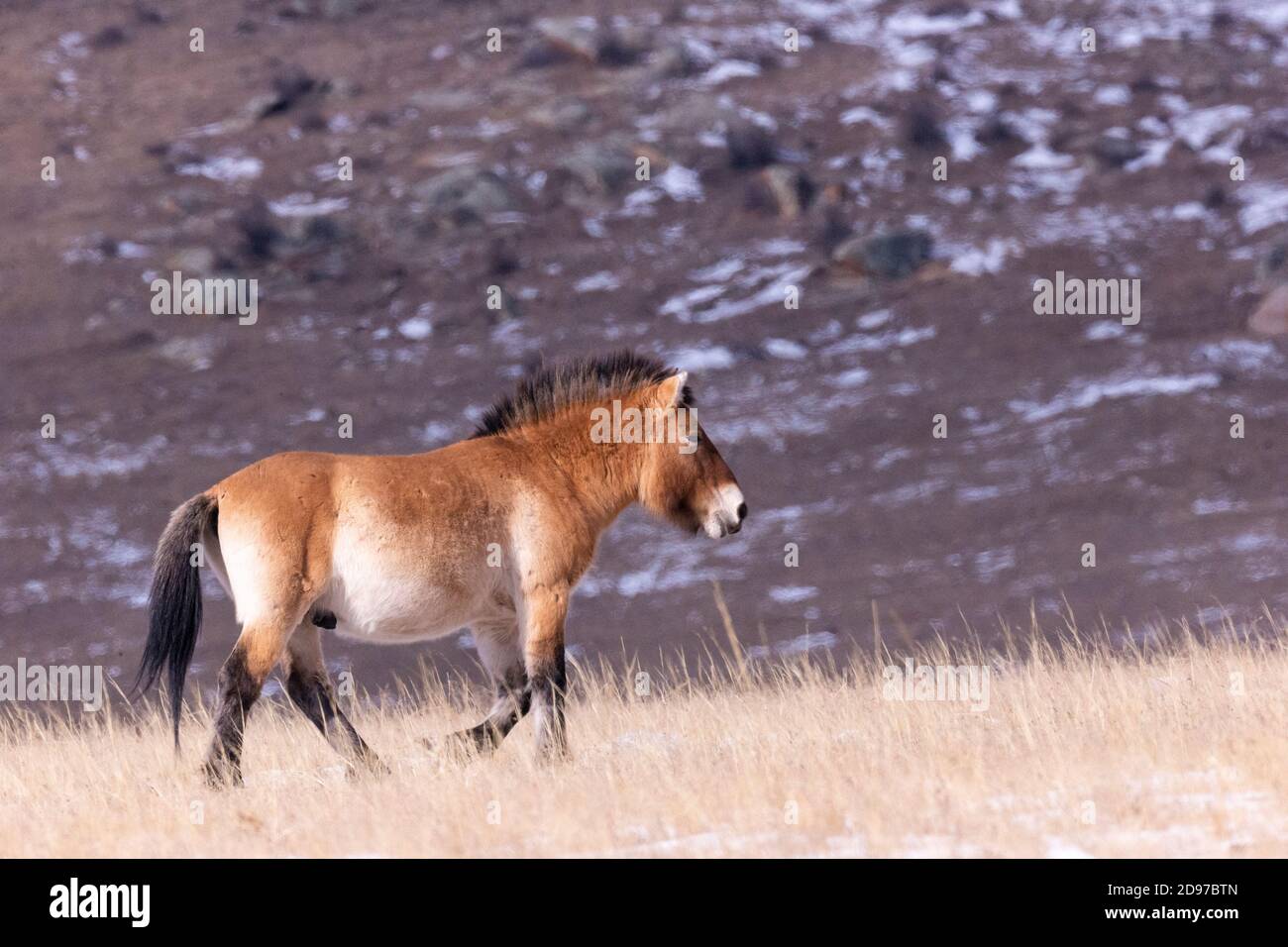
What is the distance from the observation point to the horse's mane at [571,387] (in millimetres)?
8680

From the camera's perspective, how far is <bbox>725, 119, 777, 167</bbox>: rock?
34000mm

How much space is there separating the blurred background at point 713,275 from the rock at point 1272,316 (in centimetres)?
8

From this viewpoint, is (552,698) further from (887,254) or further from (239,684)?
(887,254)

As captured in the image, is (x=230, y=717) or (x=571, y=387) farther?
(x=571, y=387)

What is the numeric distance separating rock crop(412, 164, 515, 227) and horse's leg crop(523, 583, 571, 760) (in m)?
25.3

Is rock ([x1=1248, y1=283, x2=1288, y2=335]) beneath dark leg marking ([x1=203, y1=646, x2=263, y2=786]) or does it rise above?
beneath

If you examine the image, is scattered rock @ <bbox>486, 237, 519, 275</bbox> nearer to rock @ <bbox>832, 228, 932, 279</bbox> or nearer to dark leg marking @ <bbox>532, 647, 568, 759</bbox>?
rock @ <bbox>832, 228, 932, 279</bbox>

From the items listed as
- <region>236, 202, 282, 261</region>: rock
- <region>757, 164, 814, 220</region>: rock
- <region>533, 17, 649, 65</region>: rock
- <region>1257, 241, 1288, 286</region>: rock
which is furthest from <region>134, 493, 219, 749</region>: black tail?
<region>533, 17, 649, 65</region>: rock

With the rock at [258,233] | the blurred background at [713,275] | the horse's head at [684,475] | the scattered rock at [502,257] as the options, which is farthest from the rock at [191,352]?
the horse's head at [684,475]

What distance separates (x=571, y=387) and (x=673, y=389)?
540mm

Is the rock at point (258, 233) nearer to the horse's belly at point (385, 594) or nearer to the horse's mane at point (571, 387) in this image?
the horse's mane at point (571, 387)

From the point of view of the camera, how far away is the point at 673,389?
857 centimetres

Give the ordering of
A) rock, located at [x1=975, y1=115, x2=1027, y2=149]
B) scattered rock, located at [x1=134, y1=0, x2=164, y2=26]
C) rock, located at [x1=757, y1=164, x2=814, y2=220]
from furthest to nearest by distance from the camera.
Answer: scattered rock, located at [x1=134, y1=0, x2=164, y2=26]
rock, located at [x1=975, y1=115, x2=1027, y2=149]
rock, located at [x1=757, y1=164, x2=814, y2=220]

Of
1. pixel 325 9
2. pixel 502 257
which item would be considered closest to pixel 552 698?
pixel 502 257
